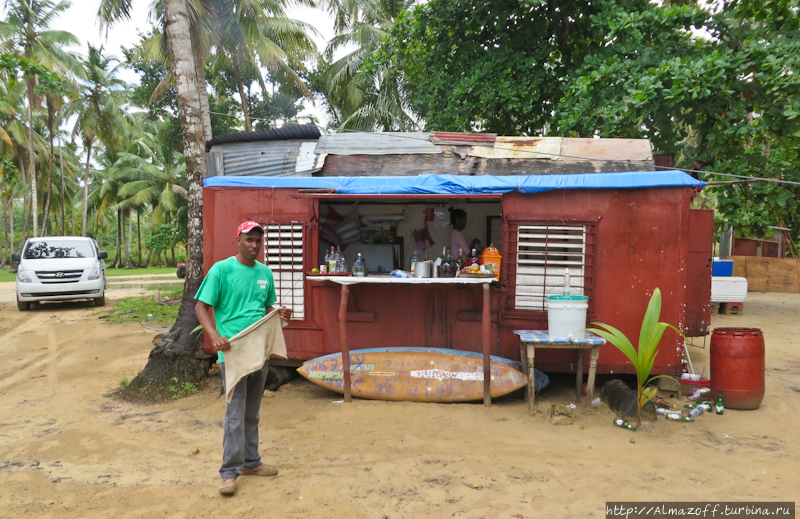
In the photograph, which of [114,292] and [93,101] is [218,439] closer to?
[114,292]

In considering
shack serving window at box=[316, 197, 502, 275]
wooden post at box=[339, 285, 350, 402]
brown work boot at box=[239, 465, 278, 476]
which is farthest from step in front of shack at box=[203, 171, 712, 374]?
brown work boot at box=[239, 465, 278, 476]

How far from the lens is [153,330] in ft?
32.6

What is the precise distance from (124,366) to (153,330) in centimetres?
262

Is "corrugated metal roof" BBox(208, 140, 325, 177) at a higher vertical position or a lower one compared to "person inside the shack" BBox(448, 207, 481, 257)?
higher

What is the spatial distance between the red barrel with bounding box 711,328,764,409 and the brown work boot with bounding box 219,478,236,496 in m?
4.92

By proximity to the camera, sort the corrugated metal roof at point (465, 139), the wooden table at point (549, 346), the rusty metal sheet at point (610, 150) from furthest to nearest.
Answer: the corrugated metal roof at point (465, 139) < the rusty metal sheet at point (610, 150) < the wooden table at point (549, 346)

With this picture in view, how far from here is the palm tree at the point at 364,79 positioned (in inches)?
680

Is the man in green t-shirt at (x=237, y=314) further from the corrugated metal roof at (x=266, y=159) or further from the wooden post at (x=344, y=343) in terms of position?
the corrugated metal roof at (x=266, y=159)

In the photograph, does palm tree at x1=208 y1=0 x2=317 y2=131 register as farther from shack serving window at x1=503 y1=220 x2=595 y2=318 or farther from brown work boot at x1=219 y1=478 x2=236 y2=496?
brown work boot at x1=219 y1=478 x2=236 y2=496

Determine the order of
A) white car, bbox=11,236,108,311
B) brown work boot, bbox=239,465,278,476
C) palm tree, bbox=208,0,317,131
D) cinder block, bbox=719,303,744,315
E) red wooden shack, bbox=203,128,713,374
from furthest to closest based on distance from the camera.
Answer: palm tree, bbox=208,0,317,131, white car, bbox=11,236,108,311, cinder block, bbox=719,303,744,315, red wooden shack, bbox=203,128,713,374, brown work boot, bbox=239,465,278,476

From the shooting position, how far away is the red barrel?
17.5ft

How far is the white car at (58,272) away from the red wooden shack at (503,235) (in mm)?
7828

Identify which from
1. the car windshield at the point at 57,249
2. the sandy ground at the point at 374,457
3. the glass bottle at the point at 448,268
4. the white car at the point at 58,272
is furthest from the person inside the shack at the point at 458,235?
the car windshield at the point at 57,249

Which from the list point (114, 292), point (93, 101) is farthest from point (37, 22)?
point (114, 292)
